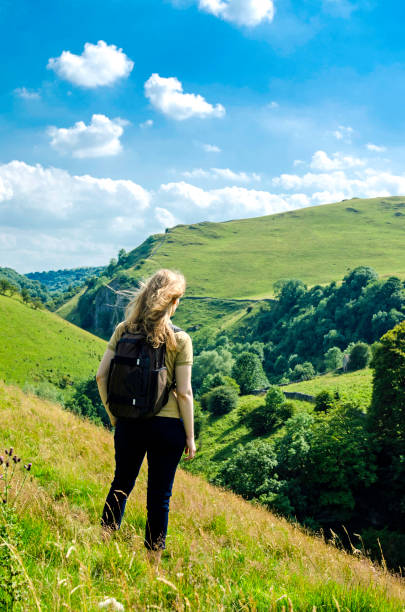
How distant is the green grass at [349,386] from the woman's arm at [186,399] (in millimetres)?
33551

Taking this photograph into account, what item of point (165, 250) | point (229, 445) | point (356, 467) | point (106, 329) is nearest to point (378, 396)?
point (356, 467)

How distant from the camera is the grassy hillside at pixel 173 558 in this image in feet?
8.44

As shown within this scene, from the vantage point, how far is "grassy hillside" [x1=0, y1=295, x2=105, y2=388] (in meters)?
73.0

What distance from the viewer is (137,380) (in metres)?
3.45

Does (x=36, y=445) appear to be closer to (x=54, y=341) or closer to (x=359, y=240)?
(x=54, y=341)

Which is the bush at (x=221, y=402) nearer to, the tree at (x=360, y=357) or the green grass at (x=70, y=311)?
the tree at (x=360, y=357)

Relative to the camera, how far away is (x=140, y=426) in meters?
3.52

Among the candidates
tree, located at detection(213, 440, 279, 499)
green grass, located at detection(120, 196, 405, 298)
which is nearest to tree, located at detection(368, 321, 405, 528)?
tree, located at detection(213, 440, 279, 499)

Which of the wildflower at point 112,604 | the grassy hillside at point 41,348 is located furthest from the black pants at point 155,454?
the grassy hillside at point 41,348

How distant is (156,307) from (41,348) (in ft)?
282

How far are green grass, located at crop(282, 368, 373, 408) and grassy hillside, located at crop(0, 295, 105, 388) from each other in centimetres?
4730

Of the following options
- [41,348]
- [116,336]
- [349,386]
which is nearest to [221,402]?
[349,386]

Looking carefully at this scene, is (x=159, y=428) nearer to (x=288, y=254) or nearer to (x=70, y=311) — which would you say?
(x=288, y=254)

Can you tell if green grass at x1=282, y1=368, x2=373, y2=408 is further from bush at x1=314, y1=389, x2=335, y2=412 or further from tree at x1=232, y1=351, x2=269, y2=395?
tree at x1=232, y1=351, x2=269, y2=395
